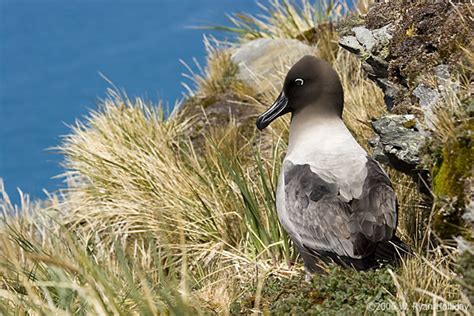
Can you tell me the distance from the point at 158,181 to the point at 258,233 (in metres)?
1.43

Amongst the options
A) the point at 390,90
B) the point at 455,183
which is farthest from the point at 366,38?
the point at 455,183

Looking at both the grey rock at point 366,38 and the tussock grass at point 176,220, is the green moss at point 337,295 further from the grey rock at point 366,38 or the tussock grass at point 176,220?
the grey rock at point 366,38

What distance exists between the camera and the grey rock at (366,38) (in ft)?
19.1

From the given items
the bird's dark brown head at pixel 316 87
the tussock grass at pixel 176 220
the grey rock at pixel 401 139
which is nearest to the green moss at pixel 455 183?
the tussock grass at pixel 176 220

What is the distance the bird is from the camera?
4.55m

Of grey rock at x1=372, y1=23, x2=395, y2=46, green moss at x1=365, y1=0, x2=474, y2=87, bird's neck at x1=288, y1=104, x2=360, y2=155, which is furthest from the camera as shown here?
grey rock at x1=372, y1=23, x2=395, y2=46

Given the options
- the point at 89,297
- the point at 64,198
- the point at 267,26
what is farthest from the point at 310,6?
the point at 89,297

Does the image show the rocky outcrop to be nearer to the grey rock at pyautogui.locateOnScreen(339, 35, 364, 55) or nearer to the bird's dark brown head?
the grey rock at pyautogui.locateOnScreen(339, 35, 364, 55)

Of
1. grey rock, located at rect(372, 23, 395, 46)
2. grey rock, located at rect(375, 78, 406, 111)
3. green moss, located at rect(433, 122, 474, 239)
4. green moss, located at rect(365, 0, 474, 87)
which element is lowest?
green moss, located at rect(433, 122, 474, 239)

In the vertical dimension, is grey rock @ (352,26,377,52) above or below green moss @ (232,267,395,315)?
above

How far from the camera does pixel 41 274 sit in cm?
512

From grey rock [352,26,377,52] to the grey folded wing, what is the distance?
1119mm

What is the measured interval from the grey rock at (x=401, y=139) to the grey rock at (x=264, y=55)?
4295 mm

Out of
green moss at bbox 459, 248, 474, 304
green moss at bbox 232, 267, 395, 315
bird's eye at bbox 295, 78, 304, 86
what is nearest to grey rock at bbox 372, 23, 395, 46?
bird's eye at bbox 295, 78, 304, 86
